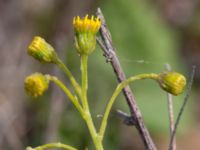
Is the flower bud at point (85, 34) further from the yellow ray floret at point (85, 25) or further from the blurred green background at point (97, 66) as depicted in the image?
the blurred green background at point (97, 66)

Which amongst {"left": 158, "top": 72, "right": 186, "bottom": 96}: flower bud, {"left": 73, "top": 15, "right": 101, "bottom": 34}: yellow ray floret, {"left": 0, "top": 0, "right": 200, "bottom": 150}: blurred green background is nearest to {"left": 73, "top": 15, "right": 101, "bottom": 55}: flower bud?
{"left": 73, "top": 15, "right": 101, "bottom": 34}: yellow ray floret

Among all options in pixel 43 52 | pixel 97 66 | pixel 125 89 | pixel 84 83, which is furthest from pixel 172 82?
pixel 97 66

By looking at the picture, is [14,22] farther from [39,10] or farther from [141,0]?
[141,0]

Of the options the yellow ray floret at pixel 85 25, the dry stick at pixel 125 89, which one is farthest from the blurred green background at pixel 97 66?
the yellow ray floret at pixel 85 25

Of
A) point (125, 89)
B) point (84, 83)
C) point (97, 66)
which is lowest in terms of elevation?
point (97, 66)

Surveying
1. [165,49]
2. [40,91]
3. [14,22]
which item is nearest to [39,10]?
[14,22]

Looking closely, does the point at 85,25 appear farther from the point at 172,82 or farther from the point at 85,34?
the point at 172,82
